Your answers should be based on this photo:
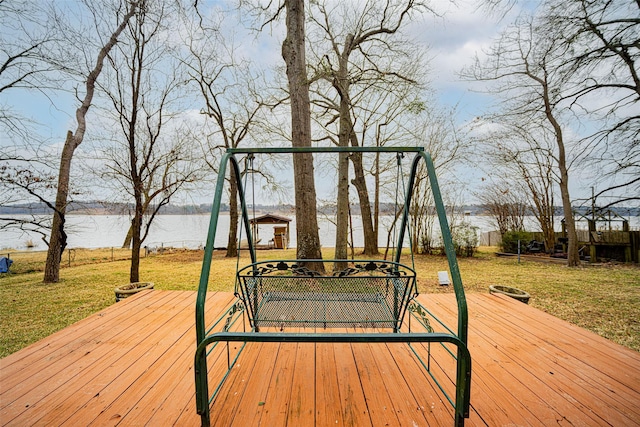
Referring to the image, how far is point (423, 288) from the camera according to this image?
571 cm

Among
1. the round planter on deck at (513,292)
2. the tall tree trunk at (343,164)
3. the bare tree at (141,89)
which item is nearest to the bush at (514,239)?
the tall tree trunk at (343,164)

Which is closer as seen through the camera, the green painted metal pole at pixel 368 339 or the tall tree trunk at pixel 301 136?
the green painted metal pole at pixel 368 339

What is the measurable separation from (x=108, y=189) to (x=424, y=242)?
8789mm

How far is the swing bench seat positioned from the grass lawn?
268 cm

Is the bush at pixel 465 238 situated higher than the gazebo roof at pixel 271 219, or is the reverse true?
the gazebo roof at pixel 271 219

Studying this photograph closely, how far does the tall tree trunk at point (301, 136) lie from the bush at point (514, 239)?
303 inches

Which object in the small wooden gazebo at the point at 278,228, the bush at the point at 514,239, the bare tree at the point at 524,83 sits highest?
the bare tree at the point at 524,83

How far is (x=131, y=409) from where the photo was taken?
151cm

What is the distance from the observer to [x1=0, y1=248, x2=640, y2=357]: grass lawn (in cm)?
367

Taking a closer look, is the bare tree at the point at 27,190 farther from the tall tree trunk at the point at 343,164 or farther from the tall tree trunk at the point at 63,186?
the tall tree trunk at the point at 343,164

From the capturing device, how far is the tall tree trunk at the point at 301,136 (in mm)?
4602

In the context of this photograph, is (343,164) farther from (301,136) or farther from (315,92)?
(315,92)

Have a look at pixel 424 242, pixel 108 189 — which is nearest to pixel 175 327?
pixel 108 189

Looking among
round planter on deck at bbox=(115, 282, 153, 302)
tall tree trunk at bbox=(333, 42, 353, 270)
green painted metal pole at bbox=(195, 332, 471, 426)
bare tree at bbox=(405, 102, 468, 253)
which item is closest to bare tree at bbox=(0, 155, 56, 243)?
round planter on deck at bbox=(115, 282, 153, 302)
